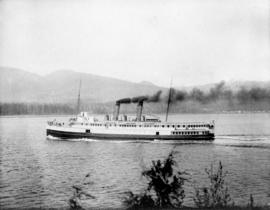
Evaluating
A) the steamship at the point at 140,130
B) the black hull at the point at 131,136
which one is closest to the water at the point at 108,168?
the black hull at the point at 131,136

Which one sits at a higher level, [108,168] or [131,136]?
[131,136]

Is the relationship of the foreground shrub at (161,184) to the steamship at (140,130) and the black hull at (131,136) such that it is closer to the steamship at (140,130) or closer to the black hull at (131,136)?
the steamship at (140,130)

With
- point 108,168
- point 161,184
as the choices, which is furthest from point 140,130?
point 161,184

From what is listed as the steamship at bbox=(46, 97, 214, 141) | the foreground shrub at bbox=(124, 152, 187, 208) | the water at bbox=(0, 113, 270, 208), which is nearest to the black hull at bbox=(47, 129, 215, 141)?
the steamship at bbox=(46, 97, 214, 141)

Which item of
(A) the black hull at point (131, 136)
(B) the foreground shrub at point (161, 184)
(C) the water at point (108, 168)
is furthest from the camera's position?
(A) the black hull at point (131, 136)

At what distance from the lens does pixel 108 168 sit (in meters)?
28.3

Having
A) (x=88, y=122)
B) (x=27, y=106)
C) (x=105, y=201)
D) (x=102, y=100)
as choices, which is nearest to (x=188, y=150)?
(x=88, y=122)

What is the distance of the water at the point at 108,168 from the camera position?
63.9ft

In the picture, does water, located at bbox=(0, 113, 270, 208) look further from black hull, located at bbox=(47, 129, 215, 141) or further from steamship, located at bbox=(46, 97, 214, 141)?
steamship, located at bbox=(46, 97, 214, 141)

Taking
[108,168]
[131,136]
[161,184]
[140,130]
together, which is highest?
[140,130]

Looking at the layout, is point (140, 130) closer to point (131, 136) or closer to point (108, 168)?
point (131, 136)

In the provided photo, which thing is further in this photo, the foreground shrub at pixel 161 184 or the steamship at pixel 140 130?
the steamship at pixel 140 130

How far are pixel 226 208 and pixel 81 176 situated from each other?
17582 millimetres

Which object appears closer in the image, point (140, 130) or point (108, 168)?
point (108, 168)
